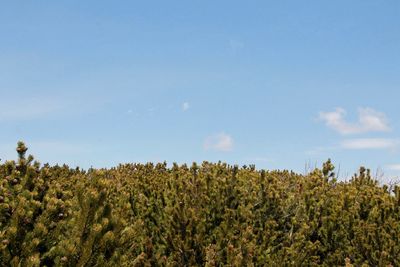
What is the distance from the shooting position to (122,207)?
6395mm

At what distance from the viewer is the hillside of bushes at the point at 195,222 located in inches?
225

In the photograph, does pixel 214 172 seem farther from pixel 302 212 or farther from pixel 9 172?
pixel 9 172

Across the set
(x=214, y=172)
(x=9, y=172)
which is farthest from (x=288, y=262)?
(x=9, y=172)

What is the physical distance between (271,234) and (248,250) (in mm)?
1163

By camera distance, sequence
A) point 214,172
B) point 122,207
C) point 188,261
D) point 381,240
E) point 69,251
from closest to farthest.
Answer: point 69,251
point 122,207
point 381,240
point 188,261
point 214,172

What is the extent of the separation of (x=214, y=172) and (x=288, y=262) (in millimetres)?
2396

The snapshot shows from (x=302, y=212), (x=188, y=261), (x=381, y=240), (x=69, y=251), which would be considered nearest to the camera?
(x=69, y=251)

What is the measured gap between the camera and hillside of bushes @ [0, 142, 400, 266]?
5.72m

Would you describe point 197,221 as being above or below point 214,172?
below

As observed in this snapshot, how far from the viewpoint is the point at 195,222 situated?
7.79m

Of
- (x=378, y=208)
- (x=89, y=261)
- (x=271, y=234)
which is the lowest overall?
(x=89, y=261)

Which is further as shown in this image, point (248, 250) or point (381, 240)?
point (381, 240)

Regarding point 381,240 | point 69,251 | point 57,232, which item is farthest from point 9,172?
point 381,240

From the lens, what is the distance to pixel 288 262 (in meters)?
7.29
